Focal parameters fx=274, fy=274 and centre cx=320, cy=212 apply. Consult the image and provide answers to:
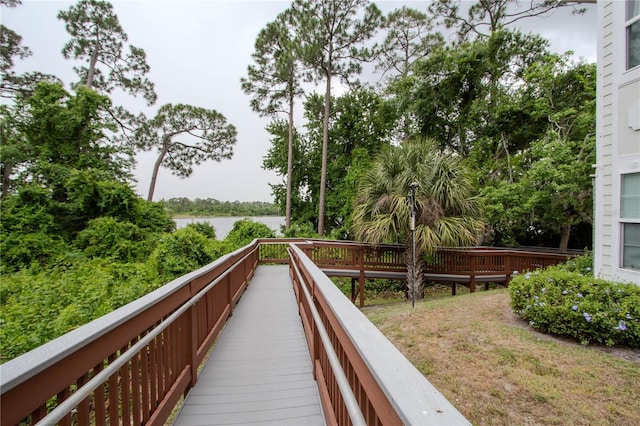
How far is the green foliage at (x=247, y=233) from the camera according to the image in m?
13.0

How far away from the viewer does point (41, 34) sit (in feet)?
39.9

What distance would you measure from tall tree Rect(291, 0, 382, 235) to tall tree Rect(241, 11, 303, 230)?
724mm

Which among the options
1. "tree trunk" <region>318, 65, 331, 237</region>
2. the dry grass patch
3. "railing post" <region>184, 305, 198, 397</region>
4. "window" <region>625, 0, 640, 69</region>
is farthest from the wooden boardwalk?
"tree trunk" <region>318, 65, 331, 237</region>

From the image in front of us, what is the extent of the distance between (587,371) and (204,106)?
19.8 m

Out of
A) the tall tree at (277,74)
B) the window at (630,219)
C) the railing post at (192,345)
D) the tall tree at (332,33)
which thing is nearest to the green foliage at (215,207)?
the tall tree at (277,74)

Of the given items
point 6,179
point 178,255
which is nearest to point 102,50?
point 6,179

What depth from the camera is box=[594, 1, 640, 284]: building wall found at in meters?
4.39

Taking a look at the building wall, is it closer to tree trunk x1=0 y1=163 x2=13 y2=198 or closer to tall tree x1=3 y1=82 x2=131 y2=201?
tall tree x1=3 y1=82 x2=131 y2=201

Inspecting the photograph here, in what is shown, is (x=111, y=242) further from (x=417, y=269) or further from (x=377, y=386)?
(x=377, y=386)

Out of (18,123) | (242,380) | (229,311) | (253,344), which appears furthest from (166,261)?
(18,123)

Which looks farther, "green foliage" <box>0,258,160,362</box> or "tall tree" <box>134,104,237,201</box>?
"tall tree" <box>134,104,237,201</box>

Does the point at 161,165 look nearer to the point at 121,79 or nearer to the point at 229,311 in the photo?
the point at 121,79

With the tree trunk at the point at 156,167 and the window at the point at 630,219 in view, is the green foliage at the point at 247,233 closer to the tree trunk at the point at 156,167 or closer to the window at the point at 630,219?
the tree trunk at the point at 156,167

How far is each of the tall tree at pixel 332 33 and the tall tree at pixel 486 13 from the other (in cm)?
350
